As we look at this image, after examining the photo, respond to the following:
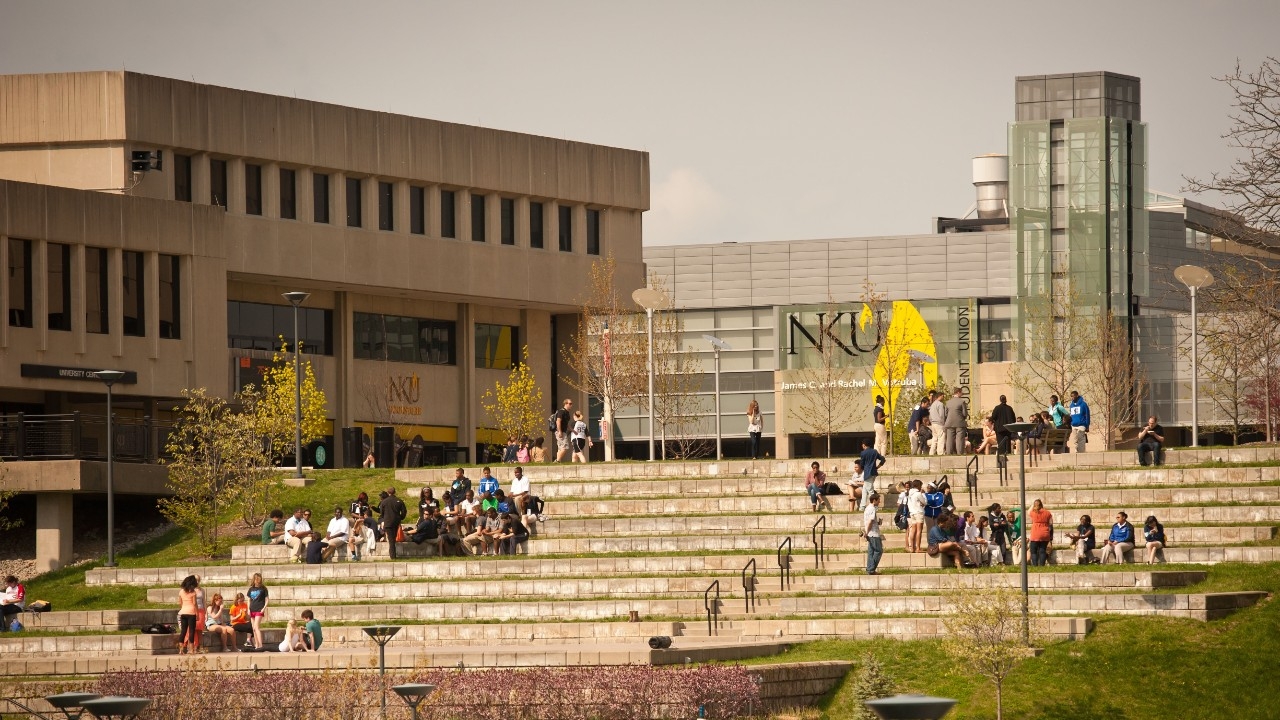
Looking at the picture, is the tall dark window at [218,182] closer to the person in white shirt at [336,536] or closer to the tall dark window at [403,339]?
the tall dark window at [403,339]

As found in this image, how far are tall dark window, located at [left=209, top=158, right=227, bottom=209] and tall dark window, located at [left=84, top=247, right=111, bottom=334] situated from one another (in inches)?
240

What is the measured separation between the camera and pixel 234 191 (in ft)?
174

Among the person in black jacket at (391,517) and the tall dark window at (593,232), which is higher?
the tall dark window at (593,232)

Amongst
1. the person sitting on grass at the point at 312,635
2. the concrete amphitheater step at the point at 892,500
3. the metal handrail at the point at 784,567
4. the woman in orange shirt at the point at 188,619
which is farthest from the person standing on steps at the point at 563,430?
the woman in orange shirt at the point at 188,619

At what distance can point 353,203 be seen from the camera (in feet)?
185

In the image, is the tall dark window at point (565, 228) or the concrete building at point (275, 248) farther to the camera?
the tall dark window at point (565, 228)

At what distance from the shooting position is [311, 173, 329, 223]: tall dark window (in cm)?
5550

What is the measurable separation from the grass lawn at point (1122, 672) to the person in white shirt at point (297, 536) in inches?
460

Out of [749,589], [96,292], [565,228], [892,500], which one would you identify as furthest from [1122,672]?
[565,228]

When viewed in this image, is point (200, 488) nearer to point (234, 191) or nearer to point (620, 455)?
point (234, 191)

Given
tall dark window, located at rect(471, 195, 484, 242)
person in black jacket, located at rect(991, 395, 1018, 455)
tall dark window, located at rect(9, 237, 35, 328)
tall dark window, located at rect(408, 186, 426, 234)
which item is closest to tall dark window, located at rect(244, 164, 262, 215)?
tall dark window, located at rect(408, 186, 426, 234)

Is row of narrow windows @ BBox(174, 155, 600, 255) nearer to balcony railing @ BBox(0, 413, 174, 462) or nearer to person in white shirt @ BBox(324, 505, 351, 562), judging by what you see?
balcony railing @ BBox(0, 413, 174, 462)

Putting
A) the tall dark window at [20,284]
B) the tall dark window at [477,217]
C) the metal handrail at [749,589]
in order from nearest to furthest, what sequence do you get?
1. the metal handrail at [749,589]
2. the tall dark window at [20,284]
3. the tall dark window at [477,217]

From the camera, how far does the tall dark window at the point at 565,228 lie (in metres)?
61.1
